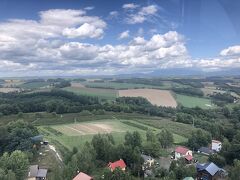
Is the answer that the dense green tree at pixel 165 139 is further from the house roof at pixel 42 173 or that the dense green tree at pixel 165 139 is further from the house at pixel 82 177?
the house roof at pixel 42 173

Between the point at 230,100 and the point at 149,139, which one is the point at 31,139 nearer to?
the point at 149,139

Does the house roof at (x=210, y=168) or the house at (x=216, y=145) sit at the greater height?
the house roof at (x=210, y=168)

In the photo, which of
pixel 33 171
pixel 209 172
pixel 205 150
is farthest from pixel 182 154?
pixel 33 171

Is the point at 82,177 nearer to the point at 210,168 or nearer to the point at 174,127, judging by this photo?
the point at 210,168

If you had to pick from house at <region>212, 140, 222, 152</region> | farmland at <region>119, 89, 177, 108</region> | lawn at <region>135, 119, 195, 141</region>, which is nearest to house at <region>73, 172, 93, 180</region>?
house at <region>212, 140, 222, 152</region>

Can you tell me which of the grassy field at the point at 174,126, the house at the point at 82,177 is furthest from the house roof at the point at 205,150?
the house at the point at 82,177

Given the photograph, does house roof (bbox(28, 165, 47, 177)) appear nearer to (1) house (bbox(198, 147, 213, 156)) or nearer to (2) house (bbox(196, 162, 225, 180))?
(2) house (bbox(196, 162, 225, 180))
